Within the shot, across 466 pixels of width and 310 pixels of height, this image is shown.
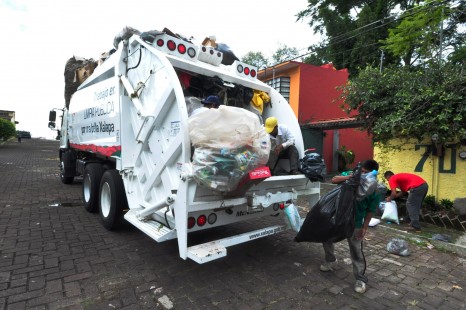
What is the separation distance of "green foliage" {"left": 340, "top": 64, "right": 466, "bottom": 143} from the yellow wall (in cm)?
26

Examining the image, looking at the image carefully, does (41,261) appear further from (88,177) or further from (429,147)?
(429,147)

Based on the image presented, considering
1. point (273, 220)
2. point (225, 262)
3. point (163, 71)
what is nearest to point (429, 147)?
point (273, 220)

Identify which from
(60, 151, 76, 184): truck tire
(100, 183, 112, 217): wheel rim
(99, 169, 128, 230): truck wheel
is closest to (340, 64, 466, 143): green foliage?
(99, 169, 128, 230): truck wheel

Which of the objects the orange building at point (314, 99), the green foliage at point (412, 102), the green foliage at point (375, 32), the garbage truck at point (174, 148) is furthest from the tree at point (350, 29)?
the garbage truck at point (174, 148)

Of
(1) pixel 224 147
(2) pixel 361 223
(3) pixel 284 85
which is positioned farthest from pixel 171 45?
(3) pixel 284 85

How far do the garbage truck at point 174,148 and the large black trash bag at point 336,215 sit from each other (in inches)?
19.1

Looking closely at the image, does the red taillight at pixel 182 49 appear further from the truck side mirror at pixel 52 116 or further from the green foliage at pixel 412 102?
the truck side mirror at pixel 52 116

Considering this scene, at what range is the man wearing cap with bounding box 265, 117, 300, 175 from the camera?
3797mm

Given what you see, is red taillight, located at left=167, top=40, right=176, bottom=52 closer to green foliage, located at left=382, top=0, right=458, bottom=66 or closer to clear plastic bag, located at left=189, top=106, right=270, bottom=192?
clear plastic bag, located at left=189, top=106, right=270, bottom=192

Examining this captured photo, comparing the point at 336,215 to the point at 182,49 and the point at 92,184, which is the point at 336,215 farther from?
the point at 92,184

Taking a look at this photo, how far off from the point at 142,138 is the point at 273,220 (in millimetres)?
2808

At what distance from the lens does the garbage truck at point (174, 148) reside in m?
2.75

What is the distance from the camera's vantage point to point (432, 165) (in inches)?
236

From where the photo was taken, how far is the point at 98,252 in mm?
3672
